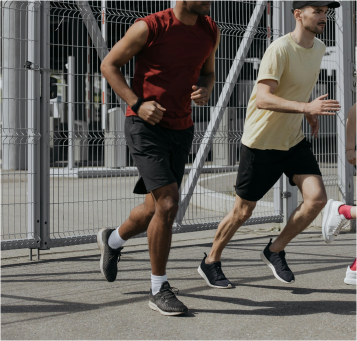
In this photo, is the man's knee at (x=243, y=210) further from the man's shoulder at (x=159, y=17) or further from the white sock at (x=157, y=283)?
the man's shoulder at (x=159, y=17)

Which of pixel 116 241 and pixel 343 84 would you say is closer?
pixel 116 241

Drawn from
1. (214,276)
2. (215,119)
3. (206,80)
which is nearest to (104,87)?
(215,119)

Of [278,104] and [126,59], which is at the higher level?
[126,59]

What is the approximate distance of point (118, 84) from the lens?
3.89m

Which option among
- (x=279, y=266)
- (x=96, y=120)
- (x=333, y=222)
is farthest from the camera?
(x=96, y=120)

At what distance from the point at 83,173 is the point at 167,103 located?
8.99ft

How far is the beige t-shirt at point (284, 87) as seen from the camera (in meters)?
4.25

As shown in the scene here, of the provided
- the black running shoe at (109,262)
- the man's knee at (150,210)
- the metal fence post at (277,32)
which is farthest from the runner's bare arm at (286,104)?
the metal fence post at (277,32)

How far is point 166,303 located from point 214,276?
793 millimetres

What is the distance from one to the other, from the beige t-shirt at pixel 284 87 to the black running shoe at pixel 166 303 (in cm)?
128

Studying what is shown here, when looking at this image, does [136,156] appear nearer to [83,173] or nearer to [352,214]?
[352,214]

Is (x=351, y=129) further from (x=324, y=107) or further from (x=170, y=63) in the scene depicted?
(x=170, y=63)

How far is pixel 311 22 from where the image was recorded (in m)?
4.36

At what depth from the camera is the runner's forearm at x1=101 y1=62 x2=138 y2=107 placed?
3.86 meters
